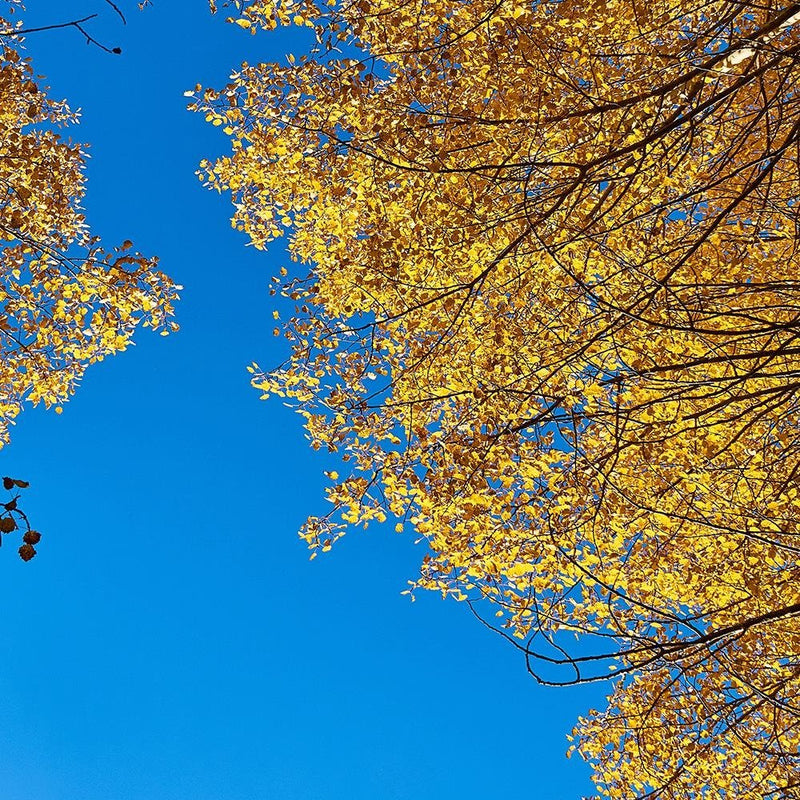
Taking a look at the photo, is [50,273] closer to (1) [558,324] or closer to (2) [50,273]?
(2) [50,273]

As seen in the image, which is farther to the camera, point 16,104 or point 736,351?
point 16,104

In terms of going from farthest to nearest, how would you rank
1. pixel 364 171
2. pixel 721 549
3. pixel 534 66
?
pixel 364 171
pixel 721 549
pixel 534 66

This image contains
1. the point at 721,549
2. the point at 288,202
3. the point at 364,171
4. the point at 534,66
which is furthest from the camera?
the point at 288,202

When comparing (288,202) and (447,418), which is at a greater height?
(288,202)

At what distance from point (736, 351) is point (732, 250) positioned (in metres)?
1.37

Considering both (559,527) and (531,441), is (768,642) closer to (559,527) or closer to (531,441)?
(559,527)

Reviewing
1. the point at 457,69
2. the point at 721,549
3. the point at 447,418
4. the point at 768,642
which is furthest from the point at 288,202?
the point at 768,642

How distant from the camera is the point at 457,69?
658 centimetres

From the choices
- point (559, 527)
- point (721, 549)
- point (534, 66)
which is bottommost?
point (559, 527)

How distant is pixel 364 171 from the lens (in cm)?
712

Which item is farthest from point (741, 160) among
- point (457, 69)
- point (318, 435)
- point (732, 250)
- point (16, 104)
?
point (16, 104)

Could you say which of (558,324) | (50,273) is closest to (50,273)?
(50,273)

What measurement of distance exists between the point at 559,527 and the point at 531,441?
0.89 meters

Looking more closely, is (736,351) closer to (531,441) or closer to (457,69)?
(531,441)
